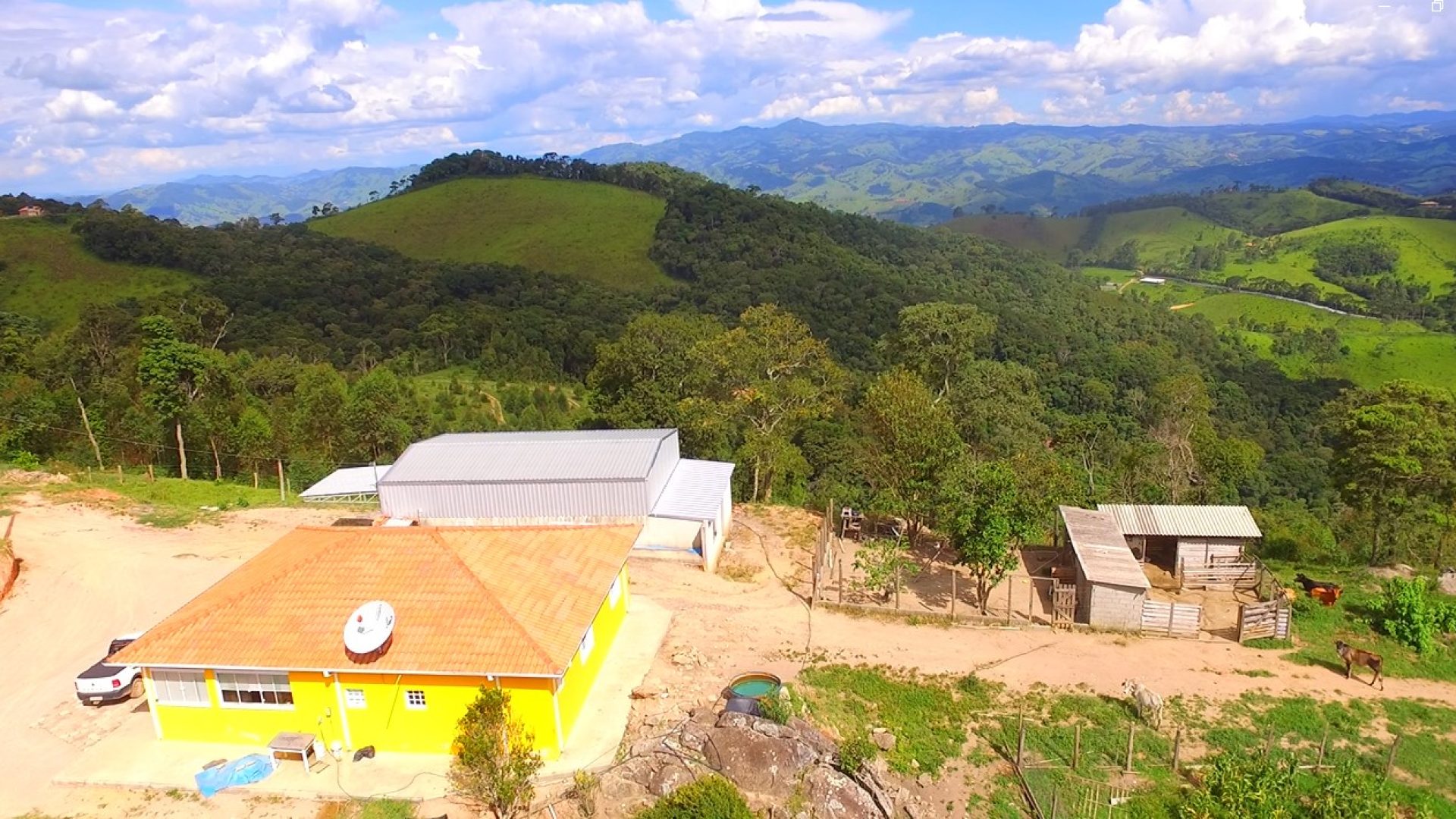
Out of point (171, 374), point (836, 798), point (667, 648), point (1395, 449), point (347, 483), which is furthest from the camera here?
point (171, 374)

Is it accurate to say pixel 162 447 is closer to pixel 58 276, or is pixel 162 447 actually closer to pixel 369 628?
pixel 369 628

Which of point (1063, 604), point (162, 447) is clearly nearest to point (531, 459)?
point (1063, 604)

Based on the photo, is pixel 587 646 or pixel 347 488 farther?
pixel 347 488

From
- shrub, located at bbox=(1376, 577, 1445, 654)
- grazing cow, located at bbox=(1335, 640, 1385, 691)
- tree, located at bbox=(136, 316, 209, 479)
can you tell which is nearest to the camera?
grazing cow, located at bbox=(1335, 640, 1385, 691)

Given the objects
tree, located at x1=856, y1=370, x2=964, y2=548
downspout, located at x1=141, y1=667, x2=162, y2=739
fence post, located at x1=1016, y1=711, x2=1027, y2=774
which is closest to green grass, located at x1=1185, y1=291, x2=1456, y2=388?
tree, located at x1=856, y1=370, x2=964, y2=548

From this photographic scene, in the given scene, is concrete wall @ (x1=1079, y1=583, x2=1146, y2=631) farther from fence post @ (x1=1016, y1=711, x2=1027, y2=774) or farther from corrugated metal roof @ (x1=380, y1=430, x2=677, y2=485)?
corrugated metal roof @ (x1=380, y1=430, x2=677, y2=485)

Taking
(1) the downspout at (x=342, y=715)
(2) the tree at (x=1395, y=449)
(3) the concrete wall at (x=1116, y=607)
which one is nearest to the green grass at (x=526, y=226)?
(2) the tree at (x=1395, y=449)

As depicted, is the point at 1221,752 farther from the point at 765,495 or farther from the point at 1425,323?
the point at 1425,323
